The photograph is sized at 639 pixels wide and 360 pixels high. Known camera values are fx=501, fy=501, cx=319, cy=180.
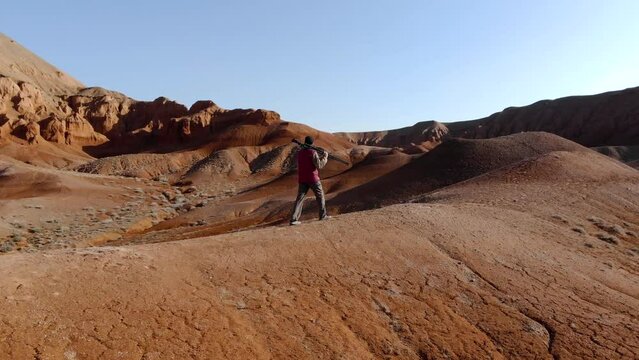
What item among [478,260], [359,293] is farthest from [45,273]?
[478,260]

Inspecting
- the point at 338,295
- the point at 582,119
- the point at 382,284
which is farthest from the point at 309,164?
the point at 582,119

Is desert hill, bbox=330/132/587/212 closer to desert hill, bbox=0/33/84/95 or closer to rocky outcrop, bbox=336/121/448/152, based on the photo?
rocky outcrop, bbox=336/121/448/152

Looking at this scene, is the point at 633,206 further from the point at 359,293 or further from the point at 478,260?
the point at 359,293

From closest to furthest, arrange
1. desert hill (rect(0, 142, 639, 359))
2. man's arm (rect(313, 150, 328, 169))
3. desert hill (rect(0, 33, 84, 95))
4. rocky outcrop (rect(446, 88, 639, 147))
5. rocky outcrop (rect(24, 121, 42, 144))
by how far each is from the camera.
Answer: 1. desert hill (rect(0, 142, 639, 359))
2. man's arm (rect(313, 150, 328, 169))
3. rocky outcrop (rect(24, 121, 42, 144))
4. rocky outcrop (rect(446, 88, 639, 147))
5. desert hill (rect(0, 33, 84, 95))

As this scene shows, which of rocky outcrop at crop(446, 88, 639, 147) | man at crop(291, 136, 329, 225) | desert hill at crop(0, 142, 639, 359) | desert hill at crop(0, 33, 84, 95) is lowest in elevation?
desert hill at crop(0, 142, 639, 359)

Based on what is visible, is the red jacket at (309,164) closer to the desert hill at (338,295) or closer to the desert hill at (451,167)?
the desert hill at (338,295)

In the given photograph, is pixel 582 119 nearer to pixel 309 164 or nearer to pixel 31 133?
pixel 309 164

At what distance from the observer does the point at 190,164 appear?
62.2 metres

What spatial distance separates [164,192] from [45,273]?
35493mm

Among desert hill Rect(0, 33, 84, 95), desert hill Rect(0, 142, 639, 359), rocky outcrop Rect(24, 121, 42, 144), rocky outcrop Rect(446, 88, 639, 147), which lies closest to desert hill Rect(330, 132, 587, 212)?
desert hill Rect(0, 142, 639, 359)

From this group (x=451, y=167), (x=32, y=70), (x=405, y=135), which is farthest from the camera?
(x=405, y=135)

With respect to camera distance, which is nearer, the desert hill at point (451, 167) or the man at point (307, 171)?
the man at point (307, 171)

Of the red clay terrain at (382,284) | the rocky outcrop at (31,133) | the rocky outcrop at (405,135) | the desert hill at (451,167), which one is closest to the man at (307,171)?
the red clay terrain at (382,284)

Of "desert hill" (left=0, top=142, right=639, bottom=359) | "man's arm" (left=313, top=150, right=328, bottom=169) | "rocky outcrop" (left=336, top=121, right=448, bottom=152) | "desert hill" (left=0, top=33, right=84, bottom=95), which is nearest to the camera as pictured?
"desert hill" (left=0, top=142, right=639, bottom=359)
